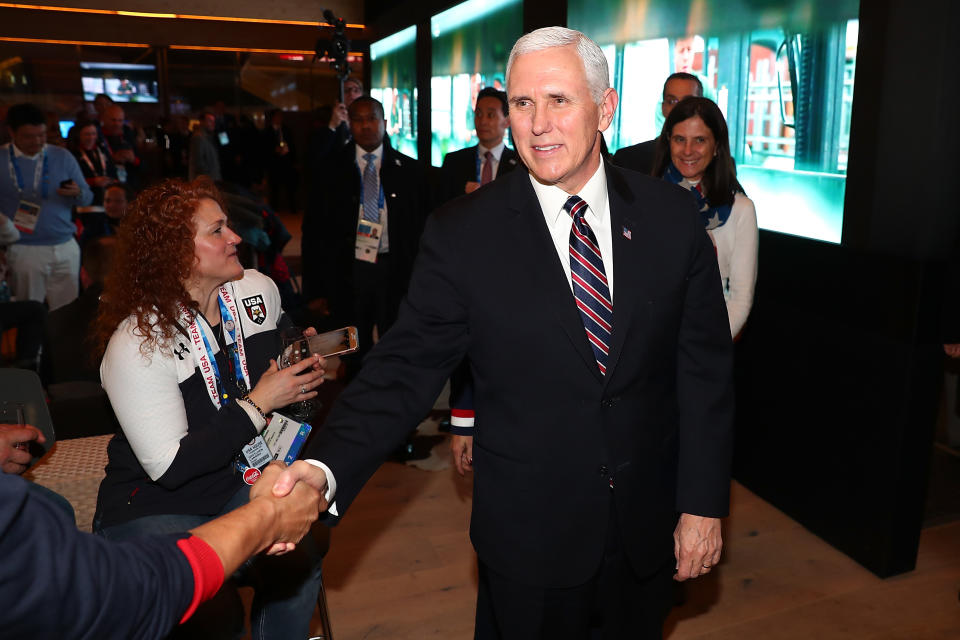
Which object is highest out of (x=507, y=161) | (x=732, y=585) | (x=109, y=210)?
(x=507, y=161)

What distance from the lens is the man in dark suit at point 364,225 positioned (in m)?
4.35

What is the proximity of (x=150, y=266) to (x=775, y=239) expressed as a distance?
8.73 feet

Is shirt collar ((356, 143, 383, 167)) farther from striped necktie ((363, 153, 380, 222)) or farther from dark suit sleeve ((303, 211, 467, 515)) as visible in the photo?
dark suit sleeve ((303, 211, 467, 515))

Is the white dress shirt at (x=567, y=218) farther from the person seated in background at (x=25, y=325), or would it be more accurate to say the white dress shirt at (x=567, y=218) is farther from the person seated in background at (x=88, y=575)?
the person seated in background at (x=25, y=325)

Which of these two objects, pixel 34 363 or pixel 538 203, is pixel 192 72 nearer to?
pixel 34 363

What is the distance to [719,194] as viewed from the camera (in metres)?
3.03

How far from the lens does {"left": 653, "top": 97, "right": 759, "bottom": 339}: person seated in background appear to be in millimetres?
2990

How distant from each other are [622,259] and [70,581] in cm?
108

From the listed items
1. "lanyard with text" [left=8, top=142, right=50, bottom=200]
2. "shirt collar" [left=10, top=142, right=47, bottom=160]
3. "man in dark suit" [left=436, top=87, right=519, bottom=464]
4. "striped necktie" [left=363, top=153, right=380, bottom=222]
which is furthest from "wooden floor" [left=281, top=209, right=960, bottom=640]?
"shirt collar" [left=10, top=142, right=47, bottom=160]

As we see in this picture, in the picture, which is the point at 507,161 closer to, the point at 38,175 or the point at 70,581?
the point at 38,175

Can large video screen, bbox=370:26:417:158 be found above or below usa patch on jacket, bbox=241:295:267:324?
above

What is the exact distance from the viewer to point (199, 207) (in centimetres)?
215

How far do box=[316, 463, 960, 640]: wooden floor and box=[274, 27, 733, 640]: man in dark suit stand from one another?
128 centimetres

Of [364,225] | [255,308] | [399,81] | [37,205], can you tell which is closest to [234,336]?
[255,308]
